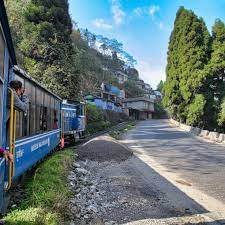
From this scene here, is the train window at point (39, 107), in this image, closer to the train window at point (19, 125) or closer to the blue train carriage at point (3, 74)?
the train window at point (19, 125)

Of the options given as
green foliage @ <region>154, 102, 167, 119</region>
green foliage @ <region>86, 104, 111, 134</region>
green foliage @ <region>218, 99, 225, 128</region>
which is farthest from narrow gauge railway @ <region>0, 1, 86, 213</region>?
green foliage @ <region>154, 102, 167, 119</region>

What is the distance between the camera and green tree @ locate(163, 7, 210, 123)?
41.8m

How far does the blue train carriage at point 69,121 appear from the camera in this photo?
2583 cm

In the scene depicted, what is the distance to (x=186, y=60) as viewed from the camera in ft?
145

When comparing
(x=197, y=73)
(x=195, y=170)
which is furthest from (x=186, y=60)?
(x=195, y=170)

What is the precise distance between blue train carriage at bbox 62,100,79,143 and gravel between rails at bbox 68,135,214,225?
678 cm

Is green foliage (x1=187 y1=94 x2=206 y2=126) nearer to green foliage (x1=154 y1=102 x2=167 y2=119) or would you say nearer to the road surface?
the road surface

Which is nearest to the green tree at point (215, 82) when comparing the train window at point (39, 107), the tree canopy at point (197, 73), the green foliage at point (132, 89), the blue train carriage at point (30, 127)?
the tree canopy at point (197, 73)

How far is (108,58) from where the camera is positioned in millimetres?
129000

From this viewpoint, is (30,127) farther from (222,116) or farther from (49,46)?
(49,46)

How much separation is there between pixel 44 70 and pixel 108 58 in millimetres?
90970

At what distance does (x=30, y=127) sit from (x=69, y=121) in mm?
15961

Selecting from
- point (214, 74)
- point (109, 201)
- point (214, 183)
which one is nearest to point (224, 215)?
point (109, 201)

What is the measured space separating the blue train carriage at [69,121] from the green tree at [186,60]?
14097 mm
